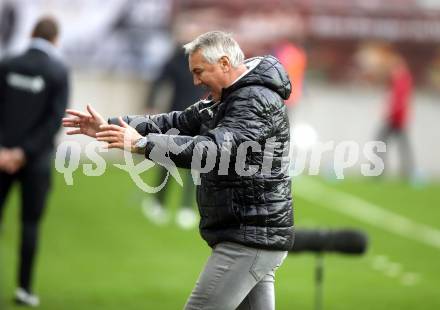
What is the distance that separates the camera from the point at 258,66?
5.92 metres

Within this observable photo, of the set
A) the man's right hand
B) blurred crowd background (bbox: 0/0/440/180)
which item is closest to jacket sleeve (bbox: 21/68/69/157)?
the man's right hand

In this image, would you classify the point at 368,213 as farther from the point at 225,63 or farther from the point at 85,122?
the point at 225,63

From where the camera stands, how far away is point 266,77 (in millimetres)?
5863

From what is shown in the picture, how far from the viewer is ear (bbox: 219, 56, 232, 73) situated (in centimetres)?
582

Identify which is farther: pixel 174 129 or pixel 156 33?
pixel 156 33

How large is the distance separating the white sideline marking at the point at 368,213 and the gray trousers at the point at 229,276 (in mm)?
8288

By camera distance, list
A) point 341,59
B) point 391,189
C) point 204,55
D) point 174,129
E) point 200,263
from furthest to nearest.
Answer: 1. point 341,59
2. point 391,189
3. point 200,263
4. point 174,129
5. point 204,55

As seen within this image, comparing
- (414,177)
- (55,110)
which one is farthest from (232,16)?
(55,110)

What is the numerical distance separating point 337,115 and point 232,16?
3437mm

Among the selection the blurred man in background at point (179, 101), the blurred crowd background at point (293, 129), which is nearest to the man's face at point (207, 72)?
the blurred crowd background at point (293, 129)

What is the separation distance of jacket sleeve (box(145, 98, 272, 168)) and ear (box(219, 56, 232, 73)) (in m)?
0.21

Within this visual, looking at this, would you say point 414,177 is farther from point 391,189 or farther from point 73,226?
point 73,226

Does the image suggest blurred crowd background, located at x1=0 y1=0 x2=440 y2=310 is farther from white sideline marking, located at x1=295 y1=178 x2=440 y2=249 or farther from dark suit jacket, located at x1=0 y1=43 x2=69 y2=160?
dark suit jacket, located at x1=0 y1=43 x2=69 y2=160

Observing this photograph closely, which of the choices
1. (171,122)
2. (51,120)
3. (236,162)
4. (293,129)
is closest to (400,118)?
(293,129)
